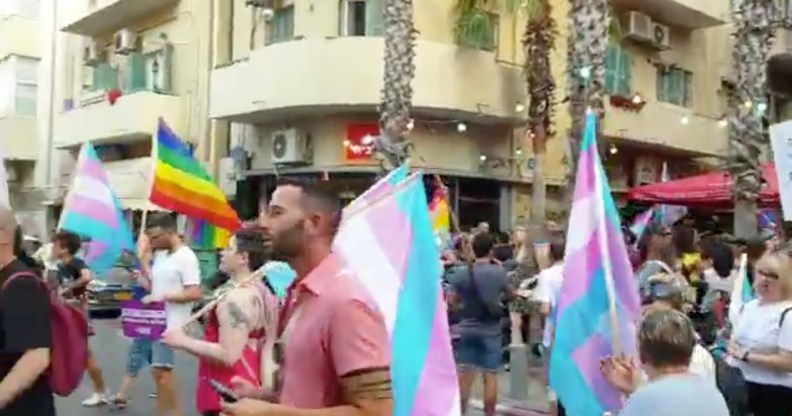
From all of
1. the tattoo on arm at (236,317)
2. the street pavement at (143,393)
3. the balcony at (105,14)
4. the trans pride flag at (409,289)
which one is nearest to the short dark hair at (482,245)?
the street pavement at (143,393)

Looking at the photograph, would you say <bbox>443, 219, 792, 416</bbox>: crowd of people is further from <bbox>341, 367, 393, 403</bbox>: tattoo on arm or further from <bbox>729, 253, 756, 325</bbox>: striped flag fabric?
<bbox>341, 367, 393, 403</bbox>: tattoo on arm

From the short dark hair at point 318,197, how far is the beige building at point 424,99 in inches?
619

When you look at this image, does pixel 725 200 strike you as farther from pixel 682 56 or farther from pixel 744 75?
pixel 682 56

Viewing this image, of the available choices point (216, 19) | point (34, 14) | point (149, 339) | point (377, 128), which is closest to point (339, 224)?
point (149, 339)

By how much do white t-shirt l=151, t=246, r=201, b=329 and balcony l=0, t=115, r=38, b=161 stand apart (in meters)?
27.1

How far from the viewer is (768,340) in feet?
19.5

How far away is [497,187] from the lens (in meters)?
23.1

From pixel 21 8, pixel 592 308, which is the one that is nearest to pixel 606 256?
pixel 592 308

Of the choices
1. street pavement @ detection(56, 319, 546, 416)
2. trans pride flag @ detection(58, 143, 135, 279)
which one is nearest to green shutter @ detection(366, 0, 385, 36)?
street pavement @ detection(56, 319, 546, 416)

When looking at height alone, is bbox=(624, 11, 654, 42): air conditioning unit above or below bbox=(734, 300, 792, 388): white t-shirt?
above

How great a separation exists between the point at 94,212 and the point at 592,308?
5.66 meters

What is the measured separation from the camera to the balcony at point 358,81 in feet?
67.8

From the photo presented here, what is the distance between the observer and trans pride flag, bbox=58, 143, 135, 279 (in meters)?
9.43

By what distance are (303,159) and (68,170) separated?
1412 cm
